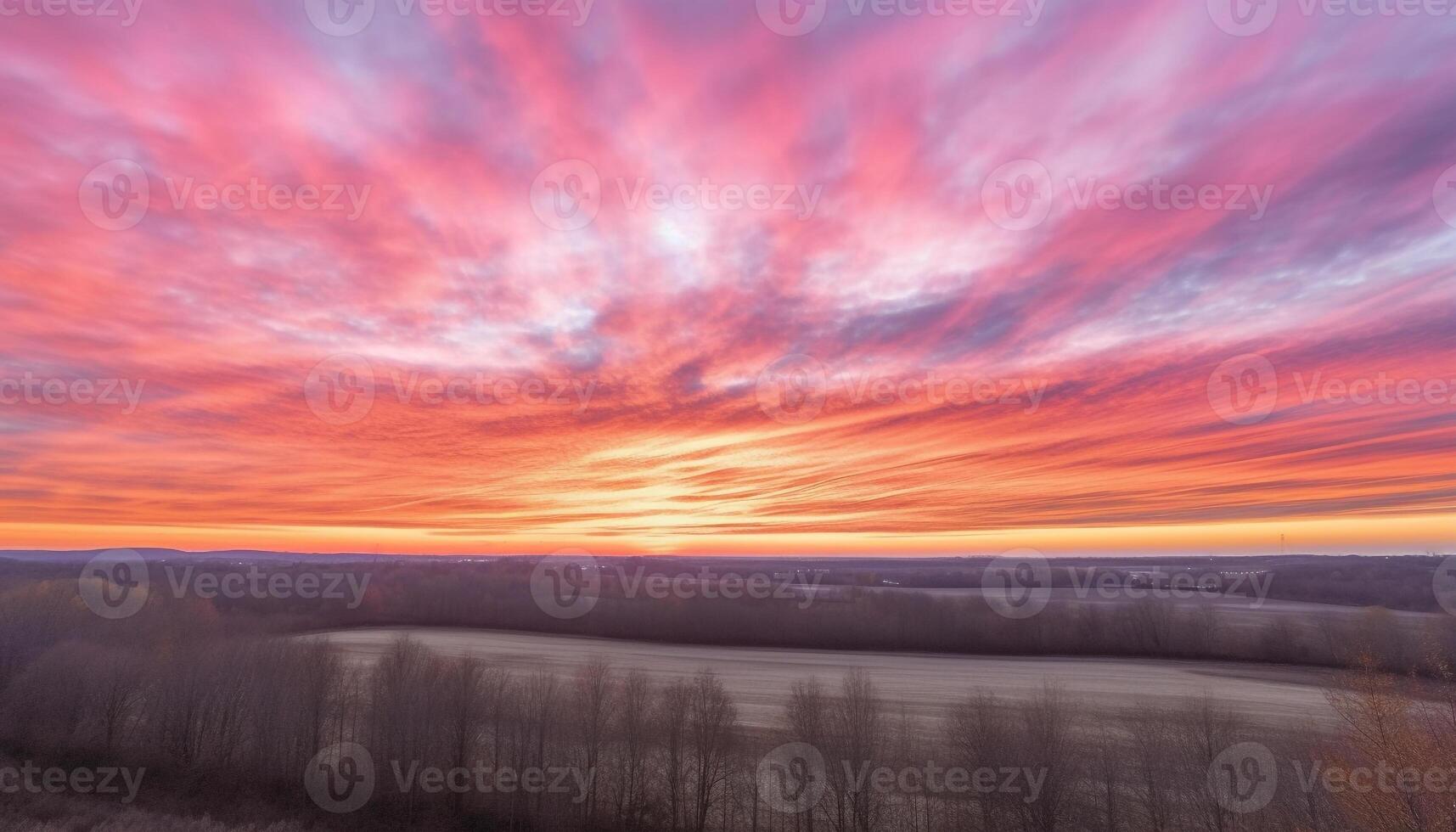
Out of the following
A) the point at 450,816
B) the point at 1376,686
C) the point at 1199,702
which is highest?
the point at 1376,686

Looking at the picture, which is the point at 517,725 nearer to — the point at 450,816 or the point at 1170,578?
the point at 450,816

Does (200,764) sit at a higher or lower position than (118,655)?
lower

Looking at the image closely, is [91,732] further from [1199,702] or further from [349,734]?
[1199,702]

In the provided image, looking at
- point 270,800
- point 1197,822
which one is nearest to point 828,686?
point 1197,822

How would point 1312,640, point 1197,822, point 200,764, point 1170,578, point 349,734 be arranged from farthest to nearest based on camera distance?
point 1170,578 → point 1312,640 → point 349,734 → point 200,764 → point 1197,822

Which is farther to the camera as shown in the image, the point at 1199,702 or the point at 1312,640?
the point at 1312,640

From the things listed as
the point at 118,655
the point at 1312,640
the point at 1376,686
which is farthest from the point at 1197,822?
the point at 118,655

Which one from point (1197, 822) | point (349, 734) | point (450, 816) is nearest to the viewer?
point (1197, 822)
